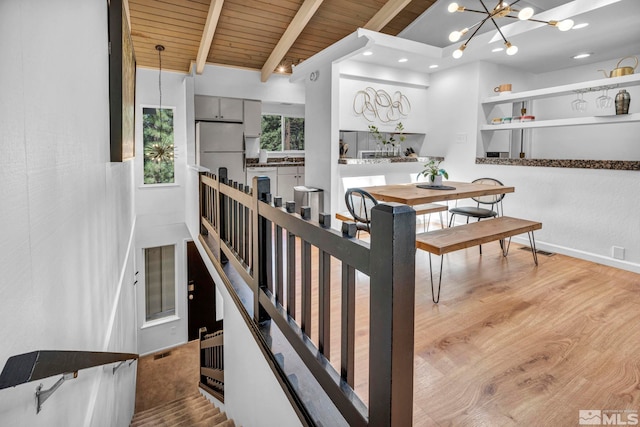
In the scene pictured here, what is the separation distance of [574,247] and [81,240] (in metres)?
4.74

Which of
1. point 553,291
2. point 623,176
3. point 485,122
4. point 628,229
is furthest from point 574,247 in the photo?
point 485,122

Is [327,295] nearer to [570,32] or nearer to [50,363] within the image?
[50,363]

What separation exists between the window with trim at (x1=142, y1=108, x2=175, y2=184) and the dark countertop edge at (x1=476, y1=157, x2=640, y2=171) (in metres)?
5.09

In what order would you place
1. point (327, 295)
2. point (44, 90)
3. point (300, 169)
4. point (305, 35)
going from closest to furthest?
point (44, 90) → point (327, 295) → point (305, 35) → point (300, 169)

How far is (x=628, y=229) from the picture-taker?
11.8 ft

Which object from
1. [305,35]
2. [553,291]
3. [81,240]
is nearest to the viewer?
[81,240]

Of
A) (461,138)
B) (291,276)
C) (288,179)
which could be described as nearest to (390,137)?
(461,138)

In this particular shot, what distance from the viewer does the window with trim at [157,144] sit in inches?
236

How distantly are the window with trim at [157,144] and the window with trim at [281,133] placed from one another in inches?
79.9

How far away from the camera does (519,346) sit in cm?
211

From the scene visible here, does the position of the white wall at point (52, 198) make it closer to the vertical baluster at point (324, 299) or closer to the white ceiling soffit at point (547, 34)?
the vertical baluster at point (324, 299)

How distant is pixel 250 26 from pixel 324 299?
198 inches

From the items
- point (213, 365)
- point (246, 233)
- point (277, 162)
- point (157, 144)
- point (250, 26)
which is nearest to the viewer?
point (246, 233)

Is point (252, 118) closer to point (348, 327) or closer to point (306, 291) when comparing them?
point (306, 291)
